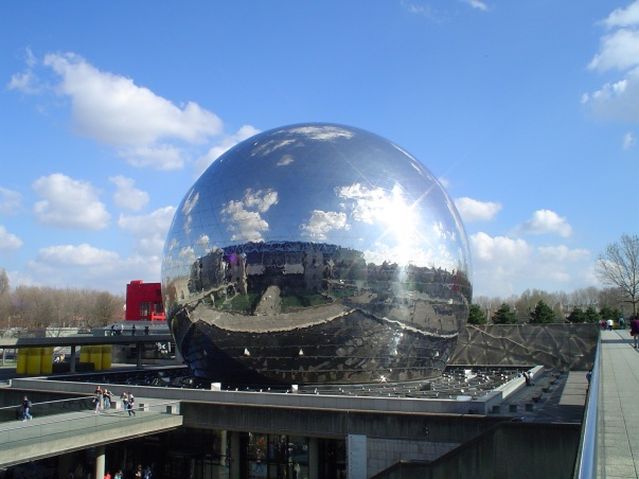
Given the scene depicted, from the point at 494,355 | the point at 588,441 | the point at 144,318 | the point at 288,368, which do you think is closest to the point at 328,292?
the point at 288,368

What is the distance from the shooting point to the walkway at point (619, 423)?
552cm

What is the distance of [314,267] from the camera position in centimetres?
1752

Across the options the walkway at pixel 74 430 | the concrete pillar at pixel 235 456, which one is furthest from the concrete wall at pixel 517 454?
the walkway at pixel 74 430

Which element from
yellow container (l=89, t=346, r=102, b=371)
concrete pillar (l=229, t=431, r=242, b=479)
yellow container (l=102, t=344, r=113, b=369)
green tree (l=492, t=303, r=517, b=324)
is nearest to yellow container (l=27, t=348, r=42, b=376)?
yellow container (l=89, t=346, r=102, b=371)

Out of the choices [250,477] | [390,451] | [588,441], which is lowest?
[250,477]

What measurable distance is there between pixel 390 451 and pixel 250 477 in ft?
14.9

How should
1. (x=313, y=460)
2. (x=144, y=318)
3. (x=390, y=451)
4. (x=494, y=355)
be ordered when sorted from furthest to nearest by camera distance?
(x=144, y=318) < (x=494, y=355) < (x=313, y=460) < (x=390, y=451)

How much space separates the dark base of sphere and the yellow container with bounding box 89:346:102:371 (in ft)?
60.5

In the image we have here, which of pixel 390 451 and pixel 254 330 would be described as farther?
pixel 254 330

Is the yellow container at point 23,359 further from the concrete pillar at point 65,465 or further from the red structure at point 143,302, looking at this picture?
the red structure at point 143,302

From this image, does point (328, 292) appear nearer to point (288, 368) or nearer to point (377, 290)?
point (377, 290)

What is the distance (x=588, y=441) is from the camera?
11.3ft

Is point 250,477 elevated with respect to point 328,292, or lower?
lower

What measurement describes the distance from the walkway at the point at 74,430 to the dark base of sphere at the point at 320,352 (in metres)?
2.44
